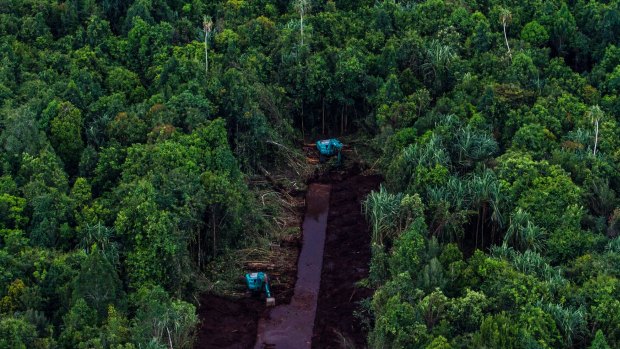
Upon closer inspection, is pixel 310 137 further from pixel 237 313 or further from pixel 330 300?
pixel 237 313

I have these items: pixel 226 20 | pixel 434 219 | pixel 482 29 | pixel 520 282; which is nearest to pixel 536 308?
pixel 520 282

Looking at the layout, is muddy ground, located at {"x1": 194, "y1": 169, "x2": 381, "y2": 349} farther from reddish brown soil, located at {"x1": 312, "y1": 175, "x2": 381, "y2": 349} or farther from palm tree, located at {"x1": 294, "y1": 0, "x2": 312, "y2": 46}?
palm tree, located at {"x1": 294, "y1": 0, "x2": 312, "y2": 46}

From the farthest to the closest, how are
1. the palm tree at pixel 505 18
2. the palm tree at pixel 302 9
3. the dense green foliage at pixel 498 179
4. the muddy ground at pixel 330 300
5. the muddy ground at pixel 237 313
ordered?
the palm tree at pixel 302 9
the palm tree at pixel 505 18
the muddy ground at pixel 330 300
the muddy ground at pixel 237 313
the dense green foliage at pixel 498 179

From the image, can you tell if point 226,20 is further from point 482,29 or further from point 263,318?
point 263,318

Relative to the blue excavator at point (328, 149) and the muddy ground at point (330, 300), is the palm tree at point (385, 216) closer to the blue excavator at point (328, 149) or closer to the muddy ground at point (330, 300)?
the muddy ground at point (330, 300)

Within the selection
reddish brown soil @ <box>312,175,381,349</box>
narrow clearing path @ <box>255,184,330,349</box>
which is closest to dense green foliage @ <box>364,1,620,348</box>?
reddish brown soil @ <box>312,175,381,349</box>

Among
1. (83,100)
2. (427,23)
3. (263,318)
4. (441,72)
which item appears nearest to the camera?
(263,318)

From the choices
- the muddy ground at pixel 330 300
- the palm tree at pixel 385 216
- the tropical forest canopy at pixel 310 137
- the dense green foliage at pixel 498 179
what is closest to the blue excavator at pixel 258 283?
the muddy ground at pixel 330 300
